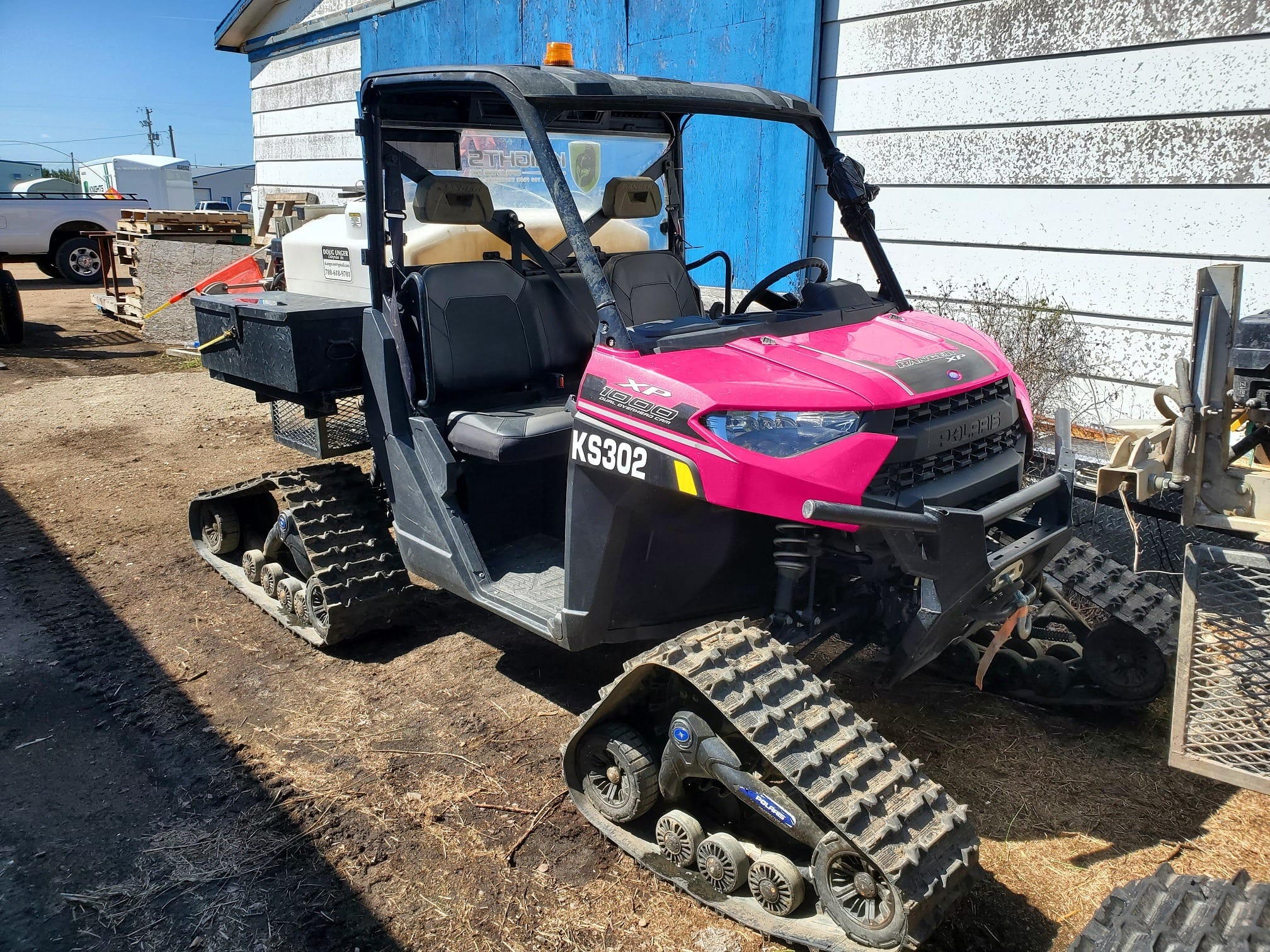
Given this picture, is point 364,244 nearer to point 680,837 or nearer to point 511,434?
point 511,434

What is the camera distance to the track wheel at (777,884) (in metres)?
2.80

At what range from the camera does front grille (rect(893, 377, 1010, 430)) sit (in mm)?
3031

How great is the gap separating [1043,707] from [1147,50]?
13.5 feet

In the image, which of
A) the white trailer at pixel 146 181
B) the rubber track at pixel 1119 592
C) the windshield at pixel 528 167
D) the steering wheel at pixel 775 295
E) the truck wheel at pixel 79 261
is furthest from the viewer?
the white trailer at pixel 146 181

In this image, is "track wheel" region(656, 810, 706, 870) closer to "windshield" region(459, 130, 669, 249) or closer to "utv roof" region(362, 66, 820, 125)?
"utv roof" region(362, 66, 820, 125)

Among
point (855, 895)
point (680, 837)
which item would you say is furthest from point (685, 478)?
point (855, 895)

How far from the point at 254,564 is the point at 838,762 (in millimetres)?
3669

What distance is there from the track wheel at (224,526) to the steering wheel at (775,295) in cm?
320

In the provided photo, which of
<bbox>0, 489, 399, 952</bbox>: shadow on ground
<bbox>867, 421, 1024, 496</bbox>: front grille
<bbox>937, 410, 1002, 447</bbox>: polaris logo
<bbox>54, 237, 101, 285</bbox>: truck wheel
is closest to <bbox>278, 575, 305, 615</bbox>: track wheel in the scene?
<bbox>0, 489, 399, 952</bbox>: shadow on ground

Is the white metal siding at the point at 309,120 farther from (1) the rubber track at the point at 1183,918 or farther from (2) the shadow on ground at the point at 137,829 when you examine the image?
(1) the rubber track at the point at 1183,918

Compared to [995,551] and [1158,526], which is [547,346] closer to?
[995,551]

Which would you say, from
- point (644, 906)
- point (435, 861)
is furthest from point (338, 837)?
point (644, 906)

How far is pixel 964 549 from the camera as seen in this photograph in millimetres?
2893

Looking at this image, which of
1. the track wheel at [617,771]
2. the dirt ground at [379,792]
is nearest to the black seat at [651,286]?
the dirt ground at [379,792]
